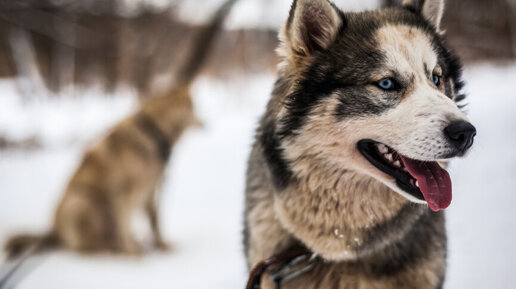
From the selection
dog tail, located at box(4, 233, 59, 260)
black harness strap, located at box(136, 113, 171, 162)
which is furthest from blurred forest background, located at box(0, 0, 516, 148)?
dog tail, located at box(4, 233, 59, 260)

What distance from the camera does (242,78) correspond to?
14.3 meters

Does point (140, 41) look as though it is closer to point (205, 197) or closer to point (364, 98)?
point (205, 197)

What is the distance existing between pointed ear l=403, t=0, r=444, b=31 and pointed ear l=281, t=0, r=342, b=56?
1.63 ft

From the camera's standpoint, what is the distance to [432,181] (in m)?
1.55

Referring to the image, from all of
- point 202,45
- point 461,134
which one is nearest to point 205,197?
point 202,45

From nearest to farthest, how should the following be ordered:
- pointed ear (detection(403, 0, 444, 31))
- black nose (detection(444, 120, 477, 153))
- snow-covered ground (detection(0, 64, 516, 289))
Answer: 1. black nose (detection(444, 120, 477, 153))
2. pointed ear (detection(403, 0, 444, 31))
3. snow-covered ground (detection(0, 64, 516, 289))

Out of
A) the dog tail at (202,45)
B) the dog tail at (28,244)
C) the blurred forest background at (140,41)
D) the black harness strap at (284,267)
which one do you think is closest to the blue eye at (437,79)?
the black harness strap at (284,267)

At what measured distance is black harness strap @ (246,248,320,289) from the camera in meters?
1.72

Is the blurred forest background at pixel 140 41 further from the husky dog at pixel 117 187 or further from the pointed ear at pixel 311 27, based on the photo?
the pointed ear at pixel 311 27

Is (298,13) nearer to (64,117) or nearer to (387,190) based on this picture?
(387,190)

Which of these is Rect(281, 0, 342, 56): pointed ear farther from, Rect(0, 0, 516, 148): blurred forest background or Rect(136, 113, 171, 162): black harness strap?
Rect(0, 0, 516, 148): blurred forest background

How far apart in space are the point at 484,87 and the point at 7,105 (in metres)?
12.1

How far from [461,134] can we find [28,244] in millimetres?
4056

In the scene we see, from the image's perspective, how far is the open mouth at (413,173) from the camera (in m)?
1.50
